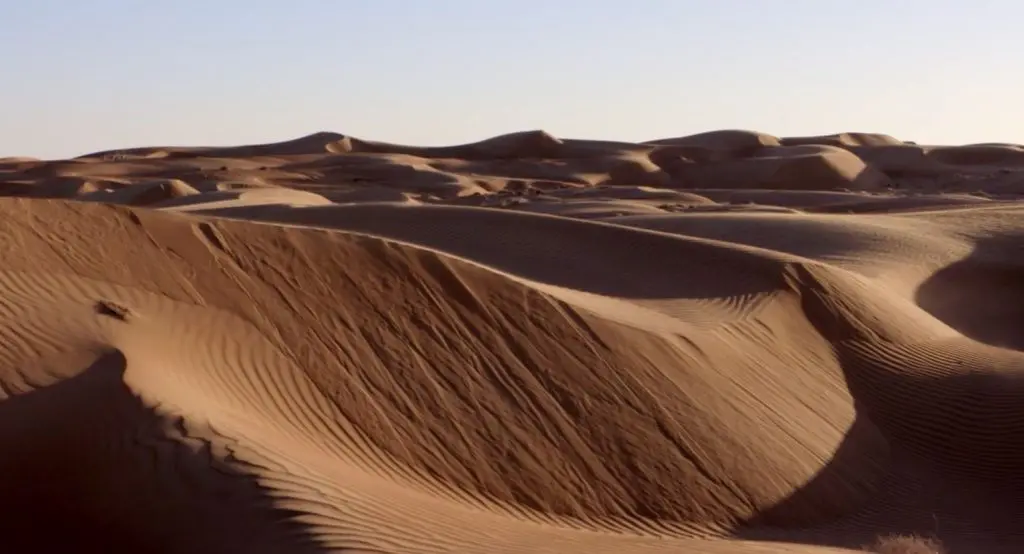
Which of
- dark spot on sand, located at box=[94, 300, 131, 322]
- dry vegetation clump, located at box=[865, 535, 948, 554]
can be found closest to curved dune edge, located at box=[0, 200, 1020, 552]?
dark spot on sand, located at box=[94, 300, 131, 322]

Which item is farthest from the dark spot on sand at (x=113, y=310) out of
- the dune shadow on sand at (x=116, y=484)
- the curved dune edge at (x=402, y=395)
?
the dune shadow on sand at (x=116, y=484)

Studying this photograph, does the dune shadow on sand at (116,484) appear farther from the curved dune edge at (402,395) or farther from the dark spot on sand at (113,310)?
the dark spot on sand at (113,310)

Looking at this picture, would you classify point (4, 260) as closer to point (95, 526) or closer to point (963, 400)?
point (95, 526)

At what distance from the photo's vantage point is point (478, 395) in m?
9.23

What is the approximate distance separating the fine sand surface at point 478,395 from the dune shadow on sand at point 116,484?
13 mm

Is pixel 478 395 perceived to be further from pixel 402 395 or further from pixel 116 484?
pixel 116 484

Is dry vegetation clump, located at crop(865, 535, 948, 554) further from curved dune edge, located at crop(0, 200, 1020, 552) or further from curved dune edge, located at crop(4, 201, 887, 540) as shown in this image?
curved dune edge, located at crop(4, 201, 887, 540)

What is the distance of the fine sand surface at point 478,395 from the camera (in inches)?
256

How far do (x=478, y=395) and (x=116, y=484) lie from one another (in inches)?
128

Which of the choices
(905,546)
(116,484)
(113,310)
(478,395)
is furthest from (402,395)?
(905,546)

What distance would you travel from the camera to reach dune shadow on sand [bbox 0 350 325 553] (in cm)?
598

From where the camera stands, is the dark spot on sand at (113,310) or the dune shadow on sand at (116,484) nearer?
the dune shadow on sand at (116,484)

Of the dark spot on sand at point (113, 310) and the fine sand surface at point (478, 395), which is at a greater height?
the dark spot on sand at point (113, 310)

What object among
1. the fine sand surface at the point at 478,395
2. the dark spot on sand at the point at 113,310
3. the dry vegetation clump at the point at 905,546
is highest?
the dark spot on sand at the point at 113,310
